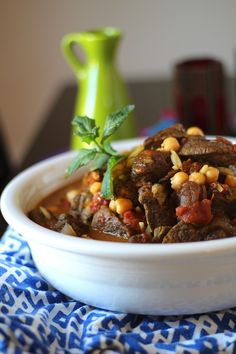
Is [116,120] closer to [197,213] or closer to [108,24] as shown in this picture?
[197,213]

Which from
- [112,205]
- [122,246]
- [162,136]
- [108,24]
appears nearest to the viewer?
[122,246]

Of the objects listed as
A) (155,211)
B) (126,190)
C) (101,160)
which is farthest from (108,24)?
(155,211)

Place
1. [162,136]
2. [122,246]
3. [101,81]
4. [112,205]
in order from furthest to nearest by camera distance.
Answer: [101,81] → [162,136] → [112,205] → [122,246]

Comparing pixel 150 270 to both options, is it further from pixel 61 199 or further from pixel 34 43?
pixel 34 43

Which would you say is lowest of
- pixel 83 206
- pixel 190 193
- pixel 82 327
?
pixel 82 327

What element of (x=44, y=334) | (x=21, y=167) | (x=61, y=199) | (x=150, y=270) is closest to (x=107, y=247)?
(x=150, y=270)

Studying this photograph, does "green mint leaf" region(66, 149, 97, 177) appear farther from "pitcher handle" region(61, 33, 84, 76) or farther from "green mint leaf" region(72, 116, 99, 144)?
"pitcher handle" region(61, 33, 84, 76)
